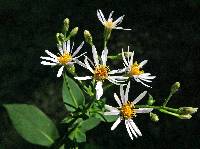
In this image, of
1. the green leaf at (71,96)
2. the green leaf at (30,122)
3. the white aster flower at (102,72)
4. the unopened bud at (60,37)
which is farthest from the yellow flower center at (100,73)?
the green leaf at (30,122)

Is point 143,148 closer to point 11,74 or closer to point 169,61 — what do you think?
point 169,61

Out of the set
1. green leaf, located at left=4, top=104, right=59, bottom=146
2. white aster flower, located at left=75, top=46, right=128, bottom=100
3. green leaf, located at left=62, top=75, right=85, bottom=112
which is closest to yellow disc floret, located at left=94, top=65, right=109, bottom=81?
white aster flower, located at left=75, top=46, right=128, bottom=100

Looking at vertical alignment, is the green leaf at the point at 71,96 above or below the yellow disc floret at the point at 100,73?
below

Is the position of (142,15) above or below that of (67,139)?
above

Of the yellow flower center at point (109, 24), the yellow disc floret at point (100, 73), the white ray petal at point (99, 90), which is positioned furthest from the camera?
the yellow flower center at point (109, 24)

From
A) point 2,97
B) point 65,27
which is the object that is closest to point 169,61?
point 2,97

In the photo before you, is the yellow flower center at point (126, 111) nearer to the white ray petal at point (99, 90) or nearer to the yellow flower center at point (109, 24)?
the white ray petal at point (99, 90)

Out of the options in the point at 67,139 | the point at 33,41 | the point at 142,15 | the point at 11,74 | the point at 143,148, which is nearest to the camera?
the point at 67,139
